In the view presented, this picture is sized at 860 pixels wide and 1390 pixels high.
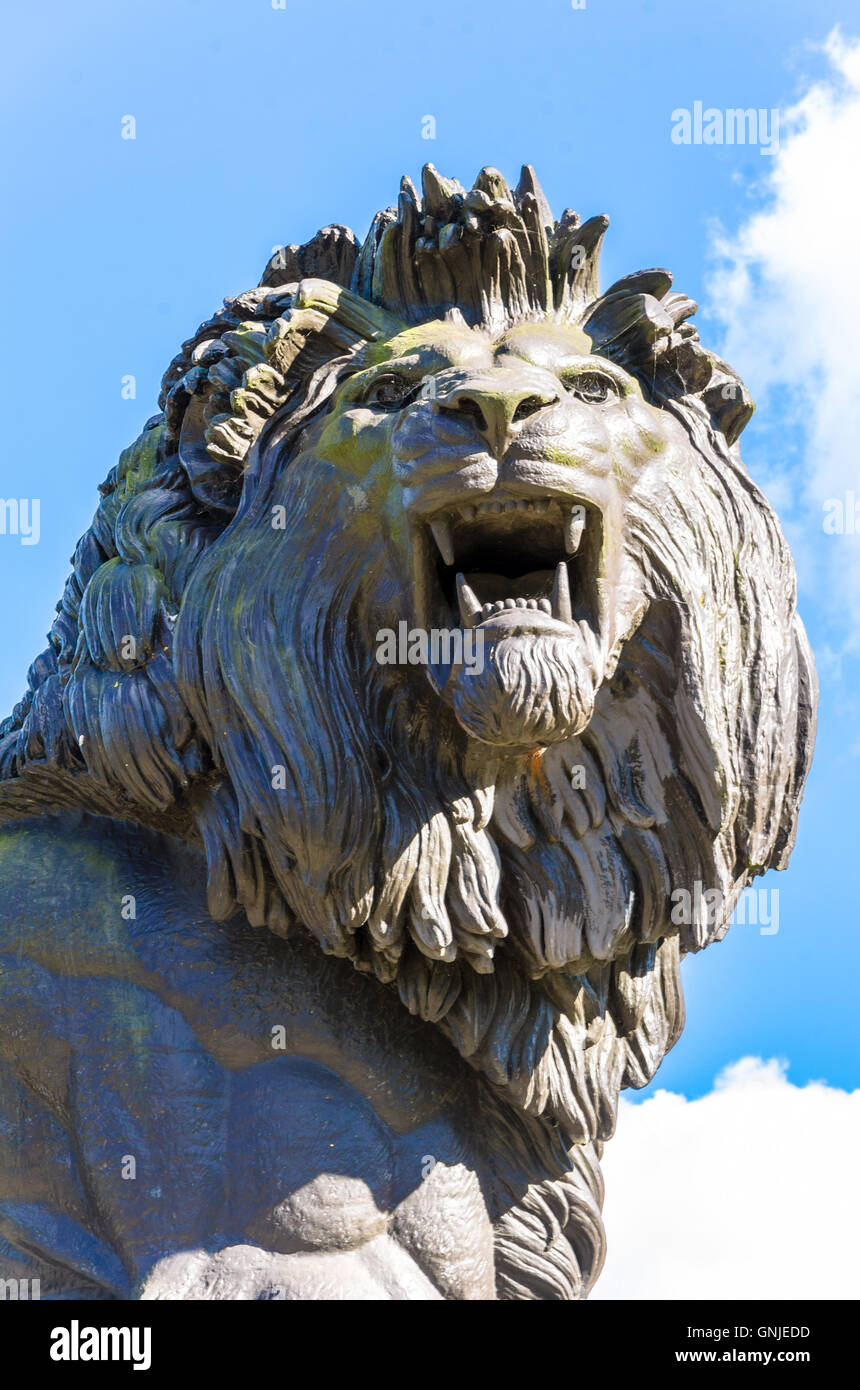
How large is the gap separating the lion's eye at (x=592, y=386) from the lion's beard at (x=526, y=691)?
60 centimetres

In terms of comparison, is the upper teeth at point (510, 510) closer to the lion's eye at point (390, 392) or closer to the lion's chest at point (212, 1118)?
the lion's eye at point (390, 392)

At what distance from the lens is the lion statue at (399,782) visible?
4121mm

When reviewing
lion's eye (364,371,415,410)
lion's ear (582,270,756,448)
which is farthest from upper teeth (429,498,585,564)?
lion's ear (582,270,756,448)

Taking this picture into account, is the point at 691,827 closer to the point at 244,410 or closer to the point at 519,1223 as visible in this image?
the point at 519,1223

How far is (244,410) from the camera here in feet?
14.6

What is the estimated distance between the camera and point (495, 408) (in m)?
3.98

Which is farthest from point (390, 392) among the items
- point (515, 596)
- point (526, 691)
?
point (526, 691)

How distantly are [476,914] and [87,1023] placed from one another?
0.95 meters

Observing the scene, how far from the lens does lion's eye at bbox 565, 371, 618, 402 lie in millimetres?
4254

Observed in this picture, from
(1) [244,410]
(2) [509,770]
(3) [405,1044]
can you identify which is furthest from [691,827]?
(1) [244,410]

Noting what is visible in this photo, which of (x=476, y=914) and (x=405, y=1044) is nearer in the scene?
(x=476, y=914)

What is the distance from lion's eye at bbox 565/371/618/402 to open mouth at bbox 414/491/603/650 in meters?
0.33

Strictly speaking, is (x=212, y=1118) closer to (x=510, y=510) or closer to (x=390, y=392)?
(x=510, y=510)

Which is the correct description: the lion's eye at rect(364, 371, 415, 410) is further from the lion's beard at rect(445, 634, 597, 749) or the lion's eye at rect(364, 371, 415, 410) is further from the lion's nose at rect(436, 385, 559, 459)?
the lion's beard at rect(445, 634, 597, 749)
